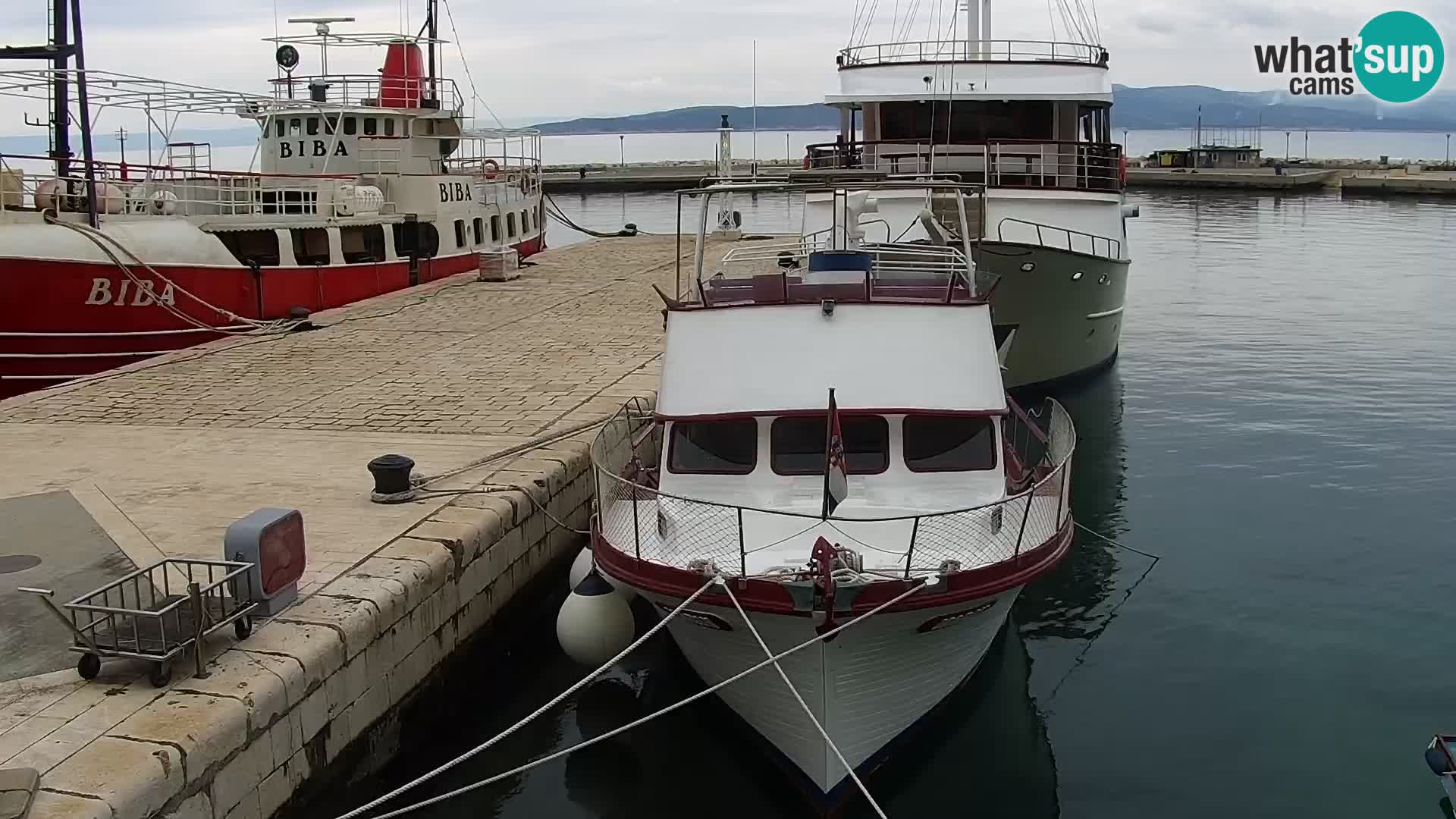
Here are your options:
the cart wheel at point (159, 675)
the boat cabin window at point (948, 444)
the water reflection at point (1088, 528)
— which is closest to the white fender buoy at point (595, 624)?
the boat cabin window at point (948, 444)

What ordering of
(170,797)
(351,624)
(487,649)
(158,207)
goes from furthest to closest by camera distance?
(158,207), (487,649), (351,624), (170,797)

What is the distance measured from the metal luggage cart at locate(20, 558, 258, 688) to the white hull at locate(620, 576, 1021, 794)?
8.93ft

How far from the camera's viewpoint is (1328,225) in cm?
5425

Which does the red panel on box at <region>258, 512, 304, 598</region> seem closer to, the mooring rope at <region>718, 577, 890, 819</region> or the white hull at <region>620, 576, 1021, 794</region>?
the white hull at <region>620, 576, 1021, 794</region>

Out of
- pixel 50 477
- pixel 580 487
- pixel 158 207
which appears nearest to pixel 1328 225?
pixel 158 207

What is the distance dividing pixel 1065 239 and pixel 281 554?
1626 cm

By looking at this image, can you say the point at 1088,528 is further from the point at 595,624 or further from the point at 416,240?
the point at 416,240

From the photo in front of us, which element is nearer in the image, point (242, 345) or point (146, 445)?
point (146, 445)

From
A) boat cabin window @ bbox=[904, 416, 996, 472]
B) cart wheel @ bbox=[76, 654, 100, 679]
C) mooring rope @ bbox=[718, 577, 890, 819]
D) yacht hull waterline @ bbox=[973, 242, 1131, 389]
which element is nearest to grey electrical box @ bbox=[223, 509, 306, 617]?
cart wheel @ bbox=[76, 654, 100, 679]

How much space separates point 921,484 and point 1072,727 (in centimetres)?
238

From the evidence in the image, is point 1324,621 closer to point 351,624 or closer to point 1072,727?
point 1072,727

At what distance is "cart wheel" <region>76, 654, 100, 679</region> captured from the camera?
24.3 feet

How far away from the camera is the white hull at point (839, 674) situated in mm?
8398

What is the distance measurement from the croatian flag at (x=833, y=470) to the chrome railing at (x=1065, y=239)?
1173 cm
